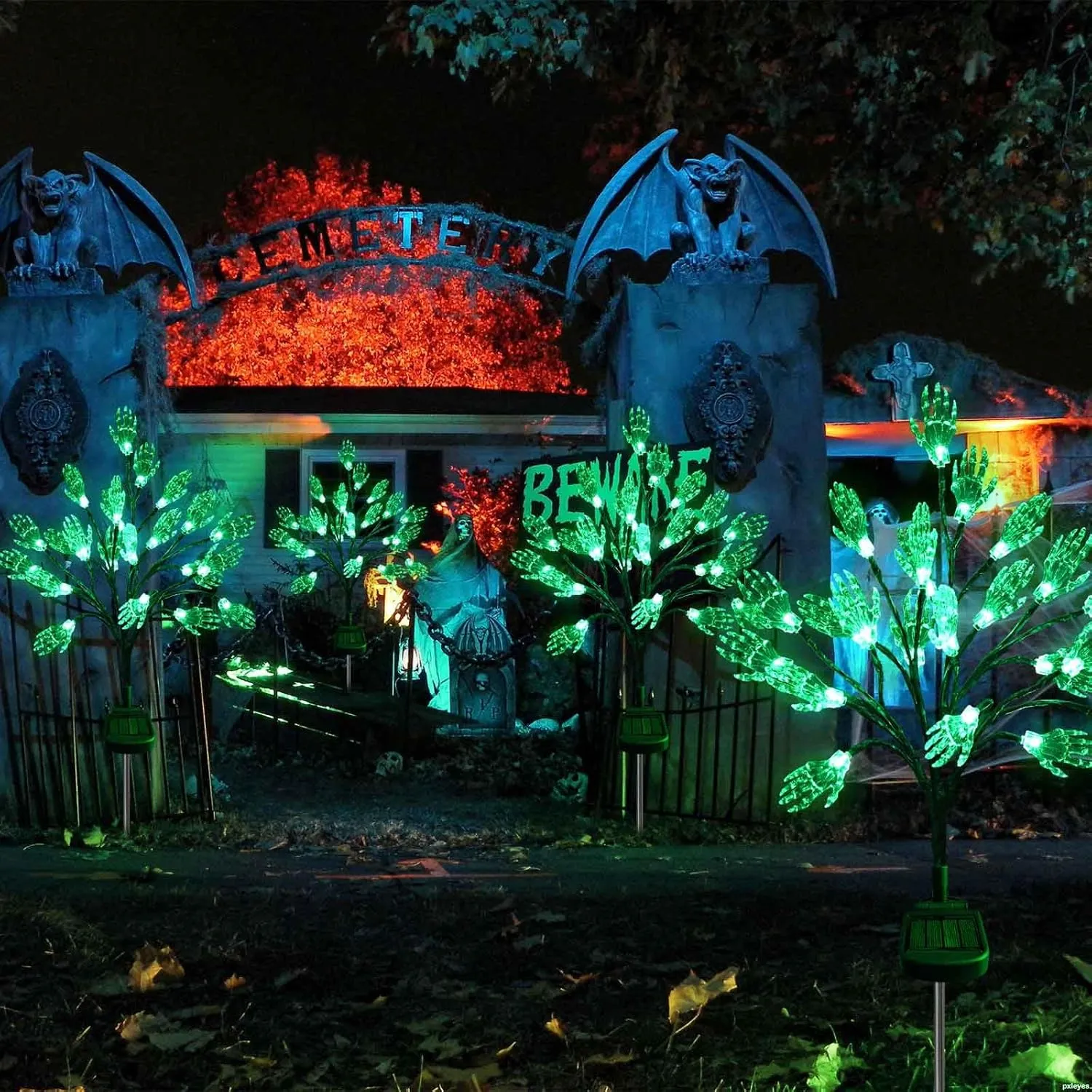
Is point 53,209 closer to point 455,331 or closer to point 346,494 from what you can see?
→ point 346,494

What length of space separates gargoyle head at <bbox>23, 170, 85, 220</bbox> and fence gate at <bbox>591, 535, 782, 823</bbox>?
18.7ft

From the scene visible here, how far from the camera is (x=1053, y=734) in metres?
4.69

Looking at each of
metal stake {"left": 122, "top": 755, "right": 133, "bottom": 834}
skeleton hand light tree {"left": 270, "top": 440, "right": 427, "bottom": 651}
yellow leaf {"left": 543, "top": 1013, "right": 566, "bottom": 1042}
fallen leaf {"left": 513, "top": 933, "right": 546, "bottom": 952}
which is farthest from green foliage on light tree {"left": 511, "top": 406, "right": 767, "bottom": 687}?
skeleton hand light tree {"left": 270, "top": 440, "right": 427, "bottom": 651}

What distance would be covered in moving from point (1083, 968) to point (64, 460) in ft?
26.8

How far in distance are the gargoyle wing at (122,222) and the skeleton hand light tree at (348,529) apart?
9159 millimetres

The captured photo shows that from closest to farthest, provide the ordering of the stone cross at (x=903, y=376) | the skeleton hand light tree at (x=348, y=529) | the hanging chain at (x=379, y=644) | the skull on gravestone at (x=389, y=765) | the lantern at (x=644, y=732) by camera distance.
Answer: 1. the lantern at (x=644, y=732)
2. the skull on gravestone at (x=389, y=765)
3. the hanging chain at (x=379, y=644)
4. the stone cross at (x=903, y=376)
5. the skeleton hand light tree at (x=348, y=529)

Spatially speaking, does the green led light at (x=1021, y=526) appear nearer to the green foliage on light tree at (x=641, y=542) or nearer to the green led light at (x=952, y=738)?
the green led light at (x=952, y=738)

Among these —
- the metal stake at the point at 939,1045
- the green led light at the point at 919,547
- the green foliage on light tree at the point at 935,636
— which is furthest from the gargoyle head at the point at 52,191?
the metal stake at the point at 939,1045

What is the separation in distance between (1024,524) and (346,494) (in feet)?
59.0

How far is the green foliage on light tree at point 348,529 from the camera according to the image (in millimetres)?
21062

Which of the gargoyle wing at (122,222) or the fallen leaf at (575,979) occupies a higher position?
the gargoyle wing at (122,222)

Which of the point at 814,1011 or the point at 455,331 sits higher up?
the point at 455,331

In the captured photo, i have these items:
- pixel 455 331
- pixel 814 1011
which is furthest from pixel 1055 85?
pixel 455 331

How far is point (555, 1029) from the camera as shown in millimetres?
4891
